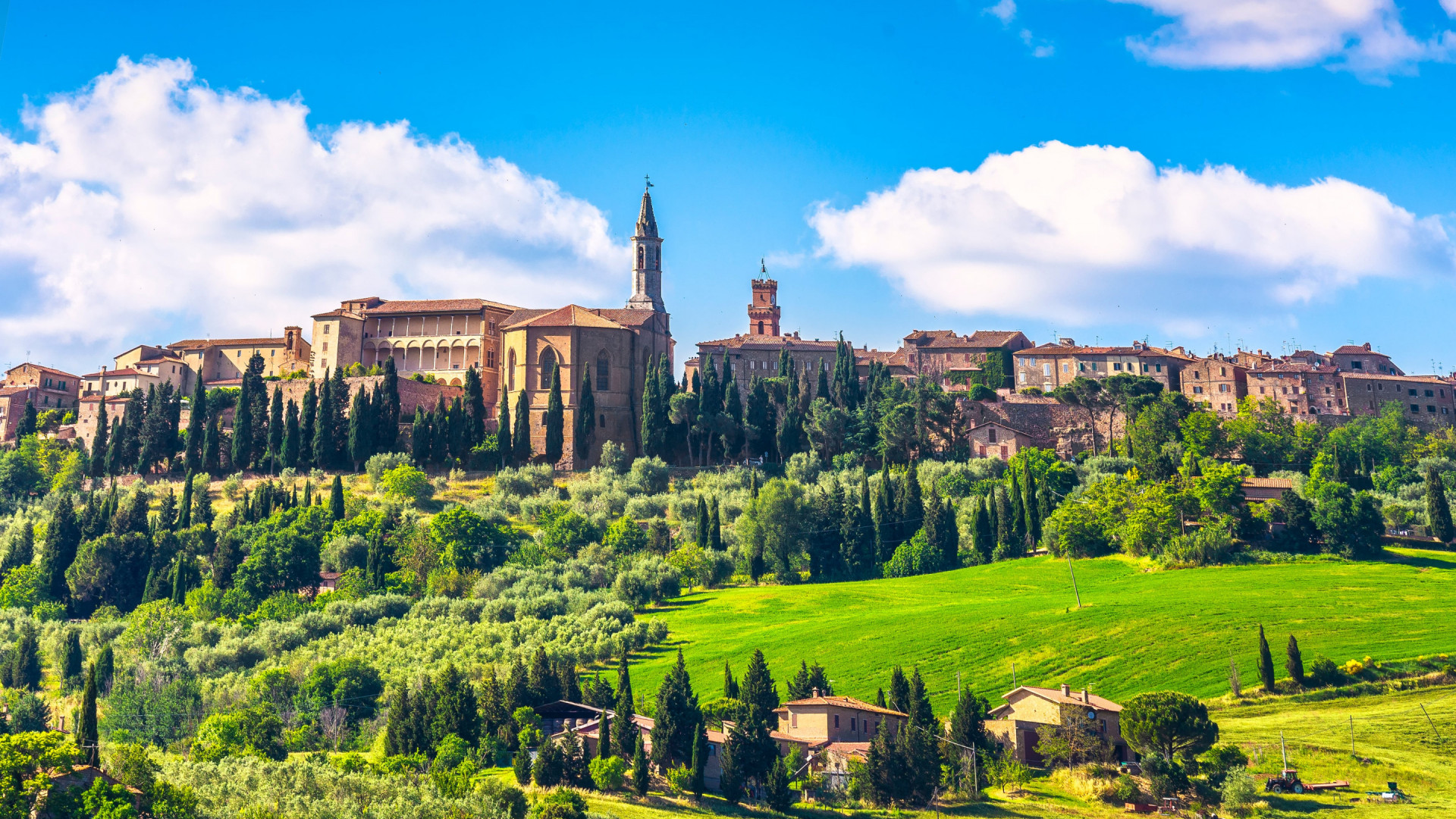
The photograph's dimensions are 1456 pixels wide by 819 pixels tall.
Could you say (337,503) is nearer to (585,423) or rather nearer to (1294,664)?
(585,423)

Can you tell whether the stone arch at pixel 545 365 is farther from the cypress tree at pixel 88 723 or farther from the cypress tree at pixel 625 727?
the cypress tree at pixel 625 727

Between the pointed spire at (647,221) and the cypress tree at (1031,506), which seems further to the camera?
the pointed spire at (647,221)

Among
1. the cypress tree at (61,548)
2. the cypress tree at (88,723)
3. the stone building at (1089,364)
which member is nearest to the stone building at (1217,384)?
the stone building at (1089,364)

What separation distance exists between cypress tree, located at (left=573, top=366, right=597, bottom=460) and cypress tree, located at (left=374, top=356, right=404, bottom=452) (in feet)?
18.9

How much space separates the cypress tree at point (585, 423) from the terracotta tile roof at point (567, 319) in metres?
5.80

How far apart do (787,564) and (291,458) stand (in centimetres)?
3046

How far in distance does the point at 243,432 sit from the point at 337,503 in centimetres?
1188

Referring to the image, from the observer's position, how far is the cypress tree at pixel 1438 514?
64.9 metres

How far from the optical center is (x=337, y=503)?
235 feet

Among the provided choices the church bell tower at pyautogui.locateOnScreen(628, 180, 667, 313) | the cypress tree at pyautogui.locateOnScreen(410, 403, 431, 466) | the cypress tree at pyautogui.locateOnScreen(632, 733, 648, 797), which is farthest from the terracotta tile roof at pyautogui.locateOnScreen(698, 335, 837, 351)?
the cypress tree at pyautogui.locateOnScreen(632, 733, 648, 797)

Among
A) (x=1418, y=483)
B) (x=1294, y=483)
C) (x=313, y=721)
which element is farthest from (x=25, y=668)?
(x=1418, y=483)

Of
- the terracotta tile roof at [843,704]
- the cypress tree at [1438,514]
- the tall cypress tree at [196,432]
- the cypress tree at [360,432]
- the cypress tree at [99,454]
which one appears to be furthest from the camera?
the cypress tree at [99,454]

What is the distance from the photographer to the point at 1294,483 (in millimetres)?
71688

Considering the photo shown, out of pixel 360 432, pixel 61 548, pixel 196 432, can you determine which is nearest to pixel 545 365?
pixel 360 432
